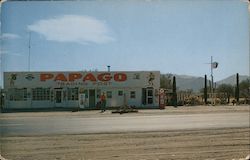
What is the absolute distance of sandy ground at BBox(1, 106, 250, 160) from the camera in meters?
9.84

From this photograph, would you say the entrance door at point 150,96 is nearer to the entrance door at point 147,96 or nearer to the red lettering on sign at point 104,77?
the entrance door at point 147,96

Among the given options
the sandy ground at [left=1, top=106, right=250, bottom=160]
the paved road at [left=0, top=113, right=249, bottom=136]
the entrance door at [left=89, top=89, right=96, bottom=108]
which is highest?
the entrance door at [left=89, top=89, right=96, bottom=108]

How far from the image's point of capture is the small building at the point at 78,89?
39344 millimetres

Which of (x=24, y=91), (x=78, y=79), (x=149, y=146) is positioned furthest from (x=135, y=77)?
(x=149, y=146)

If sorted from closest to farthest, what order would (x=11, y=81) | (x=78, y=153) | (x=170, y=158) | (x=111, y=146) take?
1. (x=170, y=158)
2. (x=78, y=153)
3. (x=111, y=146)
4. (x=11, y=81)

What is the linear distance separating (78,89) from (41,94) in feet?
11.2

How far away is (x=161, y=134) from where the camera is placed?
1345 centimetres

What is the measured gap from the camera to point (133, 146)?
36.4ft

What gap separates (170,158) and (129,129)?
18.7 ft

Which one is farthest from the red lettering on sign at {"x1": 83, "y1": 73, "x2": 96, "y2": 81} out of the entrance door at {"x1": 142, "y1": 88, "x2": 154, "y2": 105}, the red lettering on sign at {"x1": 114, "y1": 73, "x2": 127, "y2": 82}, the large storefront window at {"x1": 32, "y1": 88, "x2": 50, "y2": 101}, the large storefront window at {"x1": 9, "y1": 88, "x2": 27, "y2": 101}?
the large storefront window at {"x1": 9, "y1": 88, "x2": 27, "y2": 101}

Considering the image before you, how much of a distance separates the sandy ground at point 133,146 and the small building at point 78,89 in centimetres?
2582

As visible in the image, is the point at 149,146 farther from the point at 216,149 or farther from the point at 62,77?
the point at 62,77

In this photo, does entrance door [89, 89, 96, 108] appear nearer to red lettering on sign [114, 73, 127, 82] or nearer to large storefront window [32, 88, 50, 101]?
red lettering on sign [114, 73, 127, 82]

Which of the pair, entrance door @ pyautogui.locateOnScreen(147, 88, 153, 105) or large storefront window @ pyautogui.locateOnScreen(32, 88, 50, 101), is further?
entrance door @ pyautogui.locateOnScreen(147, 88, 153, 105)
